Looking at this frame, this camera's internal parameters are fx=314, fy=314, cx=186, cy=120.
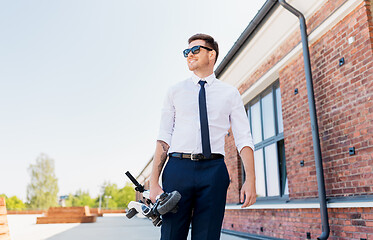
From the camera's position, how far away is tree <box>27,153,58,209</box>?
6075 cm

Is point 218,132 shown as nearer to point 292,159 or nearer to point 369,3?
point 369,3

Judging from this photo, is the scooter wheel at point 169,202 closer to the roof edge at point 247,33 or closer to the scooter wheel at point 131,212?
the scooter wheel at point 131,212

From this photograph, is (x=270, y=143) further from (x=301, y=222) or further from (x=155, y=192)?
(x=155, y=192)

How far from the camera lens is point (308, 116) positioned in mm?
5352

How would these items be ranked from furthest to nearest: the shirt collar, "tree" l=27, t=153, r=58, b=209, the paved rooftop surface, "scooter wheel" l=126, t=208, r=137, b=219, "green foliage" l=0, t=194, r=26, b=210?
"green foliage" l=0, t=194, r=26, b=210, "tree" l=27, t=153, r=58, b=209, the paved rooftop surface, "scooter wheel" l=126, t=208, r=137, b=219, the shirt collar

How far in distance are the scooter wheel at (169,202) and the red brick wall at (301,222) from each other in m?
3.27

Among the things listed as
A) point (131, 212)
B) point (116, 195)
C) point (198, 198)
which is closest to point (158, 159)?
point (198, 198)

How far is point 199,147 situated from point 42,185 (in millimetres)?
67745

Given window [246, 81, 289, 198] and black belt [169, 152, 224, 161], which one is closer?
black belt [169, 152, 224, 161]

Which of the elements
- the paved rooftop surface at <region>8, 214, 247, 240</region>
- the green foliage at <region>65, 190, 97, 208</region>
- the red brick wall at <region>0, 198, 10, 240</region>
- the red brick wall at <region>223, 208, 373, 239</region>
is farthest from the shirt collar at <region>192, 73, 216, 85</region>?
the green foliage at <region>65, 190, 97, 208</region>

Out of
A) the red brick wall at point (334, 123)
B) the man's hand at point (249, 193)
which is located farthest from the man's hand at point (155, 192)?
the red brick wall at point (334, 123)

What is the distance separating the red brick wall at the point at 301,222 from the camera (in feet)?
13.1

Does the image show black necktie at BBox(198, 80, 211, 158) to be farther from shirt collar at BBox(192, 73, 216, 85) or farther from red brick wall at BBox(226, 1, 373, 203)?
red brick wall at BBox(226, 1, 373, 203)

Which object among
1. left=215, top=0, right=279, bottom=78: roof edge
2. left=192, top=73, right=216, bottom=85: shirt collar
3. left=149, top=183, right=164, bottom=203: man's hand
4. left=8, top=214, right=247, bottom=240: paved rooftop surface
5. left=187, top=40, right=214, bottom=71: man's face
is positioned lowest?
left=8, top=214, right=247, bottom=240: paved rooftop surface
